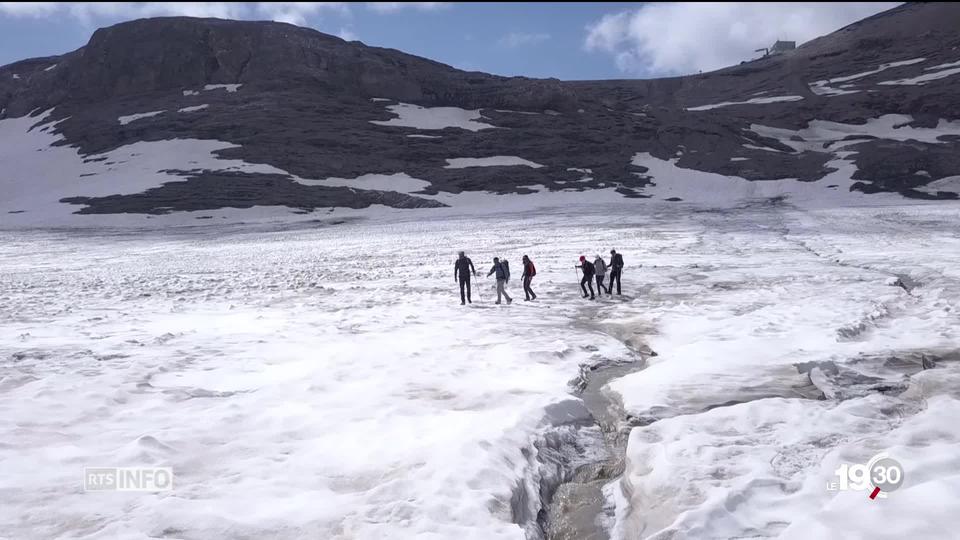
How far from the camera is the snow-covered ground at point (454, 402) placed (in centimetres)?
555

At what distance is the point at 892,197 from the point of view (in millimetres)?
61906

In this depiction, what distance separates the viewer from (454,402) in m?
8.63

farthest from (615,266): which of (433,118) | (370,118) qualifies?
(433,118)

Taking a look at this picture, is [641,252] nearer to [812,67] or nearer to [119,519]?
[119,519]

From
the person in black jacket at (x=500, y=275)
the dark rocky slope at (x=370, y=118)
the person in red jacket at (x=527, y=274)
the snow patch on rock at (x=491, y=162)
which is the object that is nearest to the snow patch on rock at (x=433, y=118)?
the dark rocky slope at (x=370, y=118)

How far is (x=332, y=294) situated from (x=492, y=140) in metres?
63.5

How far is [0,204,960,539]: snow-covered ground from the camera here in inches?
219

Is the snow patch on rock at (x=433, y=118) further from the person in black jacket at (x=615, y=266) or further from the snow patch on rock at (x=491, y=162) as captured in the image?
the person in black jacket at (x=615, y=266)

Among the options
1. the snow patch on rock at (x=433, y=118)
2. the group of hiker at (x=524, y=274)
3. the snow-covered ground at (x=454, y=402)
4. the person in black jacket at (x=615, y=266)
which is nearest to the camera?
the snow-covered ground at (x=454, y=402)

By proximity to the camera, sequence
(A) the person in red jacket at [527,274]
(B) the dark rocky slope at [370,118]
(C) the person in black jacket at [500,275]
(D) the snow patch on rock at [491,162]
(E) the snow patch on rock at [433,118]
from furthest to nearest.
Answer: (E) the snow patch on rock at [433,118]
(D) the snow patch on rock at [491,162]
(B) the dark rocky slope at [370,118]
(A) the person in red jacket at [527,274]
(C) the person in black jacket at [500,275]

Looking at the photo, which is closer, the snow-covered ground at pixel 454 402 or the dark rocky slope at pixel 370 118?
the snow-covered ground at pixel 454 402

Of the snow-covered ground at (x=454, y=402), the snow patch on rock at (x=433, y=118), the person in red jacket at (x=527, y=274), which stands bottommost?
the snow-covered ground at (x=454, y=402)

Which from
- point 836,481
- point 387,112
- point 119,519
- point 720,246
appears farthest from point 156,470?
point 387,112

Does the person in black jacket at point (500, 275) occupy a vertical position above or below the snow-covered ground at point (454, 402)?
above
